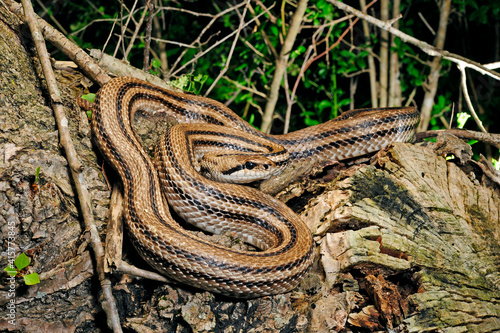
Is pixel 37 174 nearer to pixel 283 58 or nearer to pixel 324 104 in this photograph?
pixel 283 58

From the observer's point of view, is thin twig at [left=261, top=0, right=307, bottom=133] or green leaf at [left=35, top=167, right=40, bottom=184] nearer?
green leaf at [left=35, top=167, right=40, bottom=184]

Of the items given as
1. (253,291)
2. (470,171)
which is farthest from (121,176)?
(470,171)

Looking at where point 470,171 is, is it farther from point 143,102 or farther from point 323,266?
point 143,102

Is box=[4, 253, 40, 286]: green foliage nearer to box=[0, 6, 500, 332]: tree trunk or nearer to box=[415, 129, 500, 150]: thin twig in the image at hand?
box=[0, 6, 500, 332]: tree trunk

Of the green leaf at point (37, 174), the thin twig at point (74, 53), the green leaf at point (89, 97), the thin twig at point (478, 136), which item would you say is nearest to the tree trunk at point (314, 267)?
the green leaf at point (37, 174)

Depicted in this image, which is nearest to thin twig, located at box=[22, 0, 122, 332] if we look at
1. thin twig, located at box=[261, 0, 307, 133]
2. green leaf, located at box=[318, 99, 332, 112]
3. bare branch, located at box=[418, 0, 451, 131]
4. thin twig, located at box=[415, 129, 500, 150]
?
thin twig, located at box=[261, 0, 307, 133]

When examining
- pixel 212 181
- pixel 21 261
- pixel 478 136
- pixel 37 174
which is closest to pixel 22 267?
pixel 21 261

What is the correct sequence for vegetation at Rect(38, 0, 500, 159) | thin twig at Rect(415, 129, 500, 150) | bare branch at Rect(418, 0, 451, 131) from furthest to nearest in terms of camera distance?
vegetation at Rect(38, 0, 500, 159)
bare branch at Rect(418, 0, 451, 131)
thin twig at Rect(415, 129, 500, 150)
